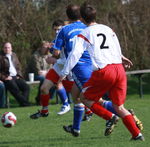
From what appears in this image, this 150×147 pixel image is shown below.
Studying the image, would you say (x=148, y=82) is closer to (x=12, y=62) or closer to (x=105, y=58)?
(x=12, y=62)

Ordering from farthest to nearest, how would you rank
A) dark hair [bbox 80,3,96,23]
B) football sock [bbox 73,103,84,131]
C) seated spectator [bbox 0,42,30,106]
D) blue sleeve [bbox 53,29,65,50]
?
seated spectator [bbox 0,42,30,106]
blue sleeve [bbox 53,29,65,50]
football sock [bbox 73,103,84,131]
dark hair [bbox 80,3,96,23]

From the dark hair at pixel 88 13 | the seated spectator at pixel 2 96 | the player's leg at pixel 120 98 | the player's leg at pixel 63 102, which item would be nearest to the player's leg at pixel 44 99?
the player's leg at pixel 63 102

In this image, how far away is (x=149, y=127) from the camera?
844 cm

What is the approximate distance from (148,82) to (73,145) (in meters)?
A: 12.3

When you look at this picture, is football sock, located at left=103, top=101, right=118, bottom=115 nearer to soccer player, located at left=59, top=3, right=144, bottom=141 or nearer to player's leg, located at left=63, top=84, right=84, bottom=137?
player's leg, located at left=63, top=84, right=84, bottom=137

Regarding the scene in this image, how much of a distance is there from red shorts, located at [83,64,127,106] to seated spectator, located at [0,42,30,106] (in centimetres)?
743

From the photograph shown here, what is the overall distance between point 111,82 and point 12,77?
791cm

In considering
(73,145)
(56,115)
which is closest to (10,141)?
(73,145)

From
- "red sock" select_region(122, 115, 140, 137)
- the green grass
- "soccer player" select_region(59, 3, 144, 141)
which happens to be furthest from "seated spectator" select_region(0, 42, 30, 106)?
"red sock" select_region(122, 115, 140, 137)

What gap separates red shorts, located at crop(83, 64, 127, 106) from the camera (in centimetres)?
682

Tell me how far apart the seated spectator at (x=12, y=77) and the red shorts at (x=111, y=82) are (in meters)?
7.43

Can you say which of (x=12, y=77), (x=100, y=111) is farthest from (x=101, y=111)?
(x=12, y=77)

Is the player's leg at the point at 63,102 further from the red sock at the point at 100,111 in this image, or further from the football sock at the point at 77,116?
the red sock at the point at 100,111

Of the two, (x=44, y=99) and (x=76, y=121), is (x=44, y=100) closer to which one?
(x=44, y=99)
